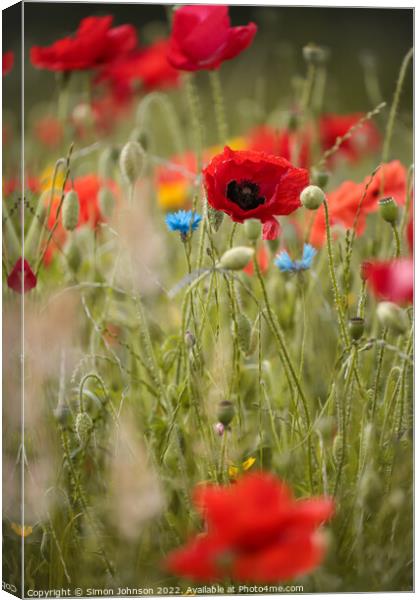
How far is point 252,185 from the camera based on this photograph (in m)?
1.27

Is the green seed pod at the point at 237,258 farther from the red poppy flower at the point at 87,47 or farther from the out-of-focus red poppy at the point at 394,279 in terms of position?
the red poppy flower at the point at 87,47

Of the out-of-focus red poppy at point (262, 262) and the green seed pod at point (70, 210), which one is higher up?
the green seed pod at point (70, 210)

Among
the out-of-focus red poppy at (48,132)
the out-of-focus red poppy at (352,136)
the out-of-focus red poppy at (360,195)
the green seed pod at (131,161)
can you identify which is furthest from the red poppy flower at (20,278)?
the out-of-focus red poppy at (352,136)

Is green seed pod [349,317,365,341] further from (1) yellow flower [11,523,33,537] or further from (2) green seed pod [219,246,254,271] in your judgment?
(1) yellow flower [11,523,33,537]

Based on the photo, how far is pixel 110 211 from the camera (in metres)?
1.59

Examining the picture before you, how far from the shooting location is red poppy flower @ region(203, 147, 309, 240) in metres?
1.25

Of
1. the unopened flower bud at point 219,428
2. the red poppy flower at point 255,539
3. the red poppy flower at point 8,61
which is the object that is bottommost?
the unopened flower bud at point 219,428

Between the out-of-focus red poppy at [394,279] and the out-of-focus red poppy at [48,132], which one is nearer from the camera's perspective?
the out-of-focus red poppy at [394,279]

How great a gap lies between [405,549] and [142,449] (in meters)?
0.31

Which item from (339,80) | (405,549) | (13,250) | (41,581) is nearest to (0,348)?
(13,250)

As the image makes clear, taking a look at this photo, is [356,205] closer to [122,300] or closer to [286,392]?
[286,392]

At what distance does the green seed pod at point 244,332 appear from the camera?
1308mm

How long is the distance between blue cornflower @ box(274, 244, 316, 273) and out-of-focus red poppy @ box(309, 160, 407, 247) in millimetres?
93

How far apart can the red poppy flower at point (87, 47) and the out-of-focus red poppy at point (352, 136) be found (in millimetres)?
367
